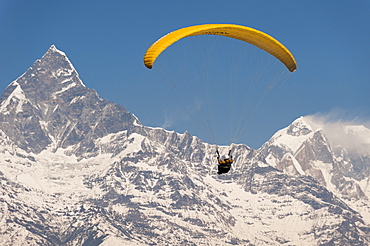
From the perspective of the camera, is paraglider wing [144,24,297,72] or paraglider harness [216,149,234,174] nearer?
paraglider wing [144,24,297,72]

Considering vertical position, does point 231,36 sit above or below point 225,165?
above

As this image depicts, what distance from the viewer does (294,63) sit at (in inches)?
3551

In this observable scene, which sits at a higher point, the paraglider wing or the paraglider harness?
the paraglider wing

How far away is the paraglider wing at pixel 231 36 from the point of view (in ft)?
255

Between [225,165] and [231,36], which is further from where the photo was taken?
[231,36]

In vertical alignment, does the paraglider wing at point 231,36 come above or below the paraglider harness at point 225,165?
above

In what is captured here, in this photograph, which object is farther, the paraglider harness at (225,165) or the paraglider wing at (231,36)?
the paraglider harness at (225,165)

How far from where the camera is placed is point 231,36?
3420 inches

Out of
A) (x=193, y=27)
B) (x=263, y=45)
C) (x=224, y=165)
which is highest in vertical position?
(x=263, y=45)

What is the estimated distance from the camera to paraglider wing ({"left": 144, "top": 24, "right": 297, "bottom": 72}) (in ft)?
255

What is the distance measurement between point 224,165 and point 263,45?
1540 cm

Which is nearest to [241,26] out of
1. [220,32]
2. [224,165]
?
[220,32]

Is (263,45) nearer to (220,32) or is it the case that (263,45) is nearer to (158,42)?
(220,32)

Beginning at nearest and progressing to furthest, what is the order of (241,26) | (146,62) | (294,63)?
1. (146,62)
2. (241,26)
3. (294,63)
